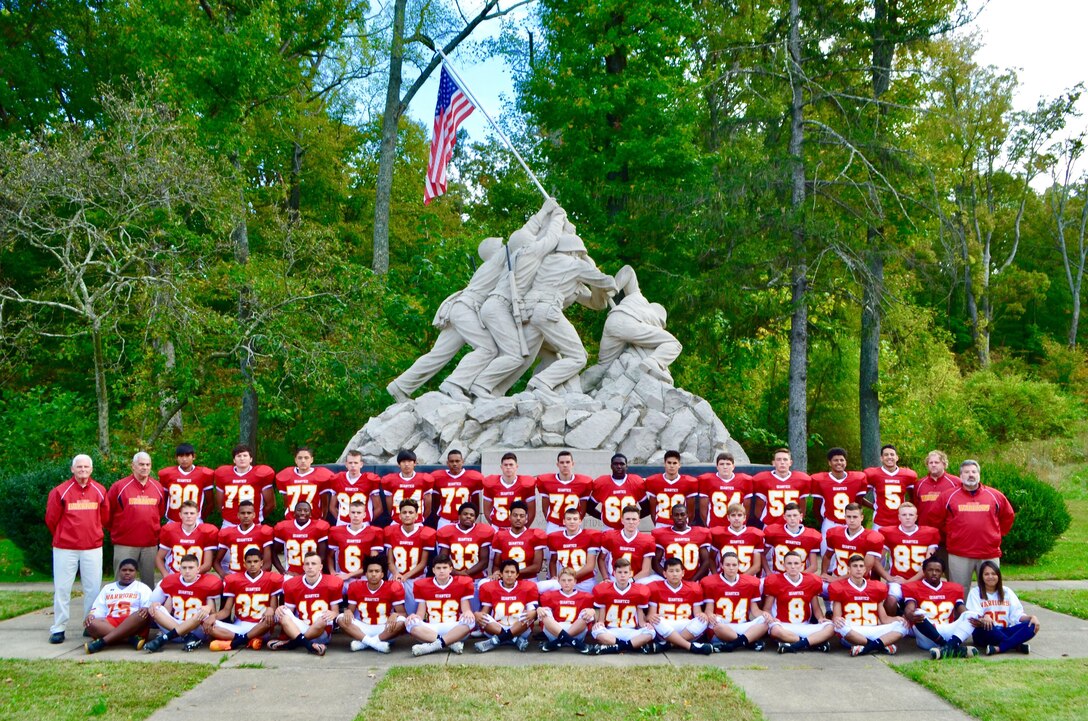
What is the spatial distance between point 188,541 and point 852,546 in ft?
18.9

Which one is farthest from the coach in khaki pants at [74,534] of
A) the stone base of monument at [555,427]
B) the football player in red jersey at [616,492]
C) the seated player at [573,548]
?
the football player in red jersey at [616,492]

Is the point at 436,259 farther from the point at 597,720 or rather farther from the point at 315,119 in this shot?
the point at 597,720

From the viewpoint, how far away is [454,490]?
8.84 m

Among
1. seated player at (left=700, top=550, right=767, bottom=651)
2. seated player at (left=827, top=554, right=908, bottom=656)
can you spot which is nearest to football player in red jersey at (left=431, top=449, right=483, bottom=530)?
seated player at (left=700, top=550, right=767, bottom=651)

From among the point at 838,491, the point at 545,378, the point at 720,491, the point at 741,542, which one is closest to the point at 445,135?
the point at 545,378

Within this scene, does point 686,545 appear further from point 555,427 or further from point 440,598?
point 555,427

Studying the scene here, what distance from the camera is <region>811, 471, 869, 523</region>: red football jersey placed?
340 inches

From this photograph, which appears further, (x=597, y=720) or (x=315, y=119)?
(x=315, y=119)

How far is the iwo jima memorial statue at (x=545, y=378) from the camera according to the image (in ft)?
36.2

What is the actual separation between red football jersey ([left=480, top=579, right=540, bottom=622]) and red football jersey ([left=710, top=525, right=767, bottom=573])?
67.7 inches

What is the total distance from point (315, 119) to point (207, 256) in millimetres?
9169

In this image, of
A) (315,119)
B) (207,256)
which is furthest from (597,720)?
(315,119)

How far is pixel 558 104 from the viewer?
767 inches

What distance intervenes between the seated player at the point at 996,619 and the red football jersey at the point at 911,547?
56 cm
